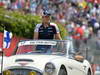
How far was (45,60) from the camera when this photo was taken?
11656 millimetres

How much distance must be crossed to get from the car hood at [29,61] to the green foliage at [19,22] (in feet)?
22.1

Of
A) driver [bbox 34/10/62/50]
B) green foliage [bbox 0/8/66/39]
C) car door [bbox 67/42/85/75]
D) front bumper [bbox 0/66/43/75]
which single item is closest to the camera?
front bumper [bbox 0/66/43/75]

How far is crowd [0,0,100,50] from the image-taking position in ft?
84.0

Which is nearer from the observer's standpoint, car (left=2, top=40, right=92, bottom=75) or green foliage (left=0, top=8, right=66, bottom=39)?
car (left=2, top=40, right=92, bottom=75)

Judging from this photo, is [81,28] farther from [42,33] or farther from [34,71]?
[34,71]

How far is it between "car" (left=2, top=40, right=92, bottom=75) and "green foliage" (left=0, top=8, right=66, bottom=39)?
5665 mm

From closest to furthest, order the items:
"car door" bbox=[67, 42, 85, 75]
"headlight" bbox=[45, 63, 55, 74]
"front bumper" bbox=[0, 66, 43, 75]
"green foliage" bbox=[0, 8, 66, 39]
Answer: "headlight" bbox=[45, 63, 55, 74]
"front bumper" bbox=[0, 66, 43, 75]
"car door" bbox=[67, 42, 85, 75]
"green foliage" bbox=[0, 8, 66, 39]

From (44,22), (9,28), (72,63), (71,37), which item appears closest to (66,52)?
(72,63)

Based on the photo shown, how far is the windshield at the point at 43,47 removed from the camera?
12.7 m

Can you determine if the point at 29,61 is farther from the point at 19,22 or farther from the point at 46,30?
the point at 19,22

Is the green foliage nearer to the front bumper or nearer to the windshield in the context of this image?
the windshield

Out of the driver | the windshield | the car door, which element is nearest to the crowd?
the driver

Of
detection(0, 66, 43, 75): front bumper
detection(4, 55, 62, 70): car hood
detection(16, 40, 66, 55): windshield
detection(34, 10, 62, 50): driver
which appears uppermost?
detection(34, 10, 62, 50): driver

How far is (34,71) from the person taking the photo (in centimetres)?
1141
